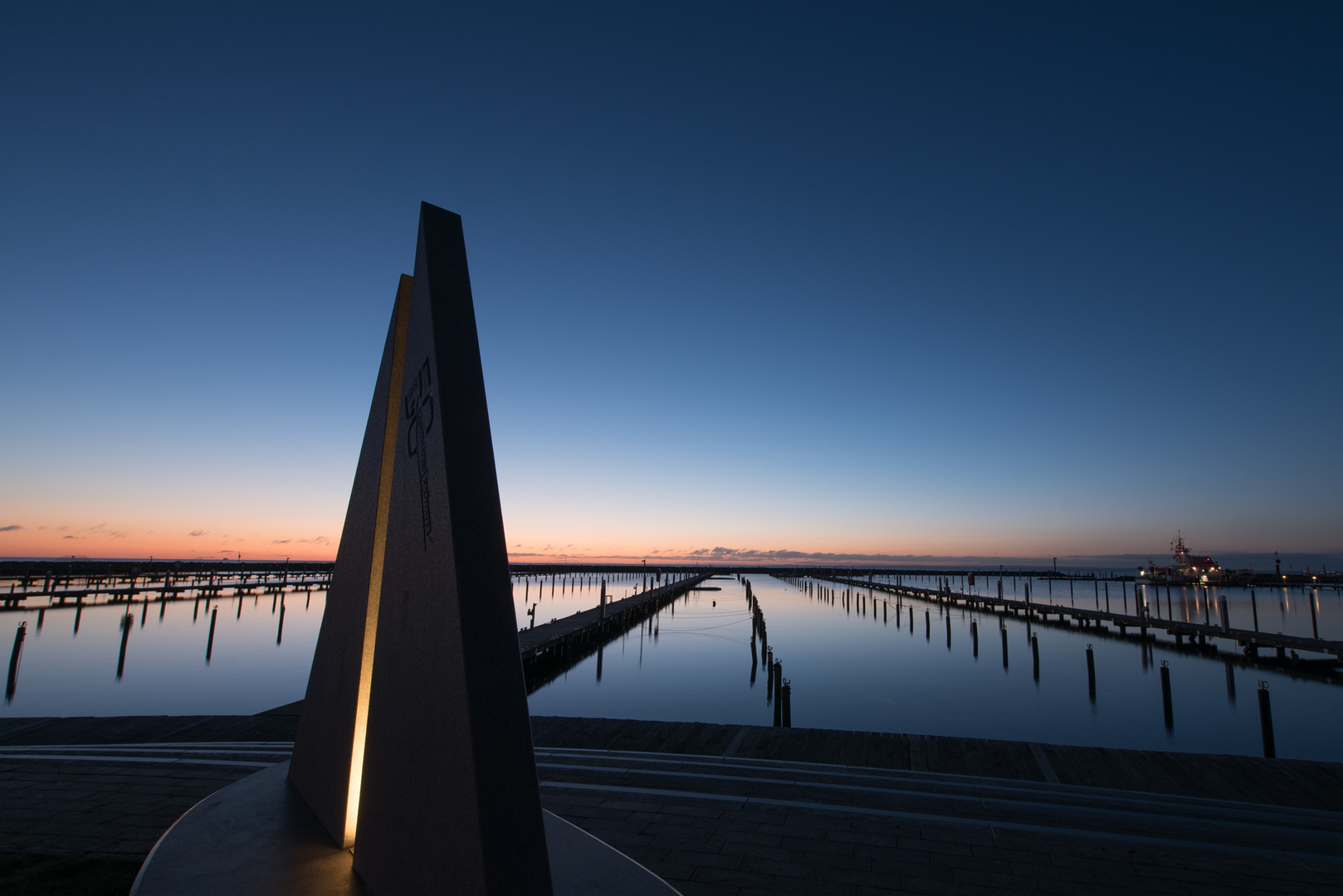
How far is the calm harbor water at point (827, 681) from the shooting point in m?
17.3

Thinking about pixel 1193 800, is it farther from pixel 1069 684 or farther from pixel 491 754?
pixel 1069 684

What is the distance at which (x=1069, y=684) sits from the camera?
22.3 metres

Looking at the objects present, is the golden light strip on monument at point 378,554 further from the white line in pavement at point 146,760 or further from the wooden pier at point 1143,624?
the wooden pier at point 1143,624

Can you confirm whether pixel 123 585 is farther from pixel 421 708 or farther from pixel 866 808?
pixel 421 708

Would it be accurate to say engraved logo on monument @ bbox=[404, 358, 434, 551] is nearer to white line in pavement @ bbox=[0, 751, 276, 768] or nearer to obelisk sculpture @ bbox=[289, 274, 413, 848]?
obelisk sculpture @ bbox=[289, 274, 413, 848]

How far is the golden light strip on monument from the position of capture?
3.65 metres

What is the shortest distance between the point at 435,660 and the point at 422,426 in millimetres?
1185

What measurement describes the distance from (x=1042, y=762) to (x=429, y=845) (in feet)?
22.6

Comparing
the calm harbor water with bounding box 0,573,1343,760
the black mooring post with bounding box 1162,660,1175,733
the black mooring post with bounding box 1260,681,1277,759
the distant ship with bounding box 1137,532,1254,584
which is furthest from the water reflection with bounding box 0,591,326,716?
the distant ship with bounding box 1137,532,1254,584

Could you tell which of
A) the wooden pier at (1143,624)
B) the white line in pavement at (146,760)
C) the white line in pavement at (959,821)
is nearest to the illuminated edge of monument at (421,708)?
the white line in pavement at (959,821)

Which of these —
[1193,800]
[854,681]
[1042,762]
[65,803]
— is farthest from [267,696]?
[1193,800]

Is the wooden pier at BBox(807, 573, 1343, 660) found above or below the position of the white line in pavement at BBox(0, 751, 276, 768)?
below

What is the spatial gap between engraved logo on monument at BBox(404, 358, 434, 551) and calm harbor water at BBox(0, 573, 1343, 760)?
52.8 feet

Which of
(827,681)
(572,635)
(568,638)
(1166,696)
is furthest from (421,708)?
(572,635)
